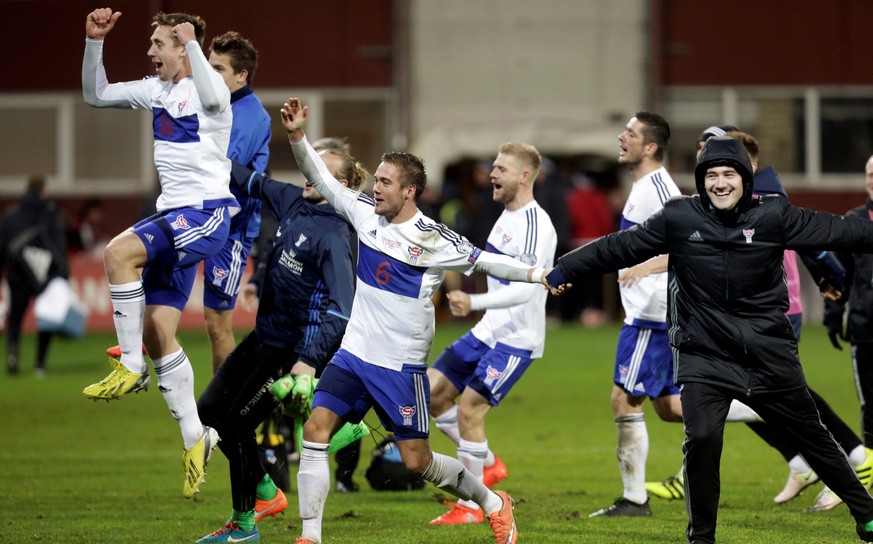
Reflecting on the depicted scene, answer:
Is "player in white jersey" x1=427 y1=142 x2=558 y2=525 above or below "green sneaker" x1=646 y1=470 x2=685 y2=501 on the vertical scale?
above

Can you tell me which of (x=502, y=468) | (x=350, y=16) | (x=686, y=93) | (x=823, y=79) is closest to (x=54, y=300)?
(x=502, y=468)

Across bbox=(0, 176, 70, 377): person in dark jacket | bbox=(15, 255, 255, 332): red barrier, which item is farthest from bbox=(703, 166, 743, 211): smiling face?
bbox=(15, 255, 255, 332): red barrier

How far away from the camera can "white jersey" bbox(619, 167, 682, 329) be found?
8695mm

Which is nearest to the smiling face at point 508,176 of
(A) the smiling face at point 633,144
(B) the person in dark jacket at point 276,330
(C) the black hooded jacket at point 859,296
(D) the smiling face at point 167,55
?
(A) the smiling face at point 633,144

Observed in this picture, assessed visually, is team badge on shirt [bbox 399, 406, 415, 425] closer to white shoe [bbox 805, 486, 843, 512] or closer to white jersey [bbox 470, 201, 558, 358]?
white jersey [bbox 470, 201, 558, 358]

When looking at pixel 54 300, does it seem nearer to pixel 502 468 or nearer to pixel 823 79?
pixel 502 468

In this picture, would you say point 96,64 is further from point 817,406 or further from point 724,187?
point 817,406

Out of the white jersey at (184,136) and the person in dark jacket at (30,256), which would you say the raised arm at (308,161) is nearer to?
the white jersey at (184,136)

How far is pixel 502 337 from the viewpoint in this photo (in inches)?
355

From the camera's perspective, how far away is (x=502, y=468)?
964 centimetres

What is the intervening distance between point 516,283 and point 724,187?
7.24ft

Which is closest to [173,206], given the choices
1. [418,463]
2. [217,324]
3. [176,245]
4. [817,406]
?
[176,245]

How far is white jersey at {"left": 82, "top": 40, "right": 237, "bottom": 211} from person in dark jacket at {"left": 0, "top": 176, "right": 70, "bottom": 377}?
10745 mm

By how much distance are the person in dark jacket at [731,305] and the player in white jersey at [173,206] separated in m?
2.70
